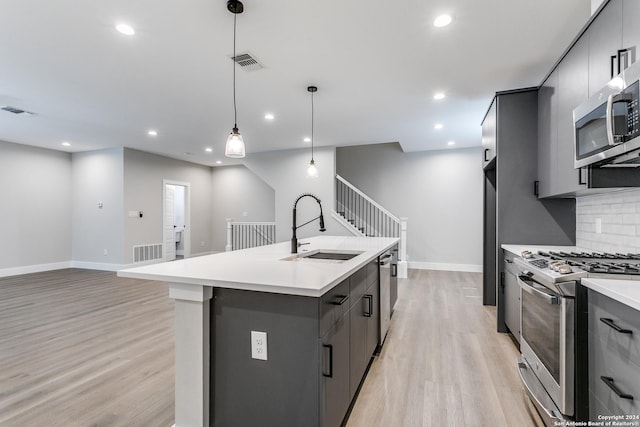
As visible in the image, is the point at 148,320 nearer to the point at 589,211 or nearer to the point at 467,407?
the point at 467,407

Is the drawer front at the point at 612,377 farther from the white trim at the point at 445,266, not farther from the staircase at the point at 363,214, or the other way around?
the white trim at the point at 445,266

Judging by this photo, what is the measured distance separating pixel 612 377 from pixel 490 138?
304 centimetres

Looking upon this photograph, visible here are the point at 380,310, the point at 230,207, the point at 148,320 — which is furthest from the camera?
the point at 230,207

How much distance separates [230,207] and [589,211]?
329 inches

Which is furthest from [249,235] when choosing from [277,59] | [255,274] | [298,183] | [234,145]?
[255,274]

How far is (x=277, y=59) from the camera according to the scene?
2.93 meters

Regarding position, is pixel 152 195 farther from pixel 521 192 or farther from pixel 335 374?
pixel 521 192

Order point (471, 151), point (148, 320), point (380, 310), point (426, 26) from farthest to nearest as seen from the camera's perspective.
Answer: point (471, 151), point (148, 320), point (380, 310), point (426, 26)

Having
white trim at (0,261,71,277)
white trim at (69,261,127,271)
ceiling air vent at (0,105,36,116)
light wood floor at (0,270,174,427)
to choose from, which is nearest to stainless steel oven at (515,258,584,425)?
light wood floor at (0,270,174,427)

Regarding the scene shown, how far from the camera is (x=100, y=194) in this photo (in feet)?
23.0

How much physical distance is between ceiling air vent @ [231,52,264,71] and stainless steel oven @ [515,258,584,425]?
2.88 meters

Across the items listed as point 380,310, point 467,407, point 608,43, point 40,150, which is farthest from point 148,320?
point 40,150

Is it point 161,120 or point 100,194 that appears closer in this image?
point 161,120

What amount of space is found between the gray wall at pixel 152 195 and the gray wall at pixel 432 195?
468cm
